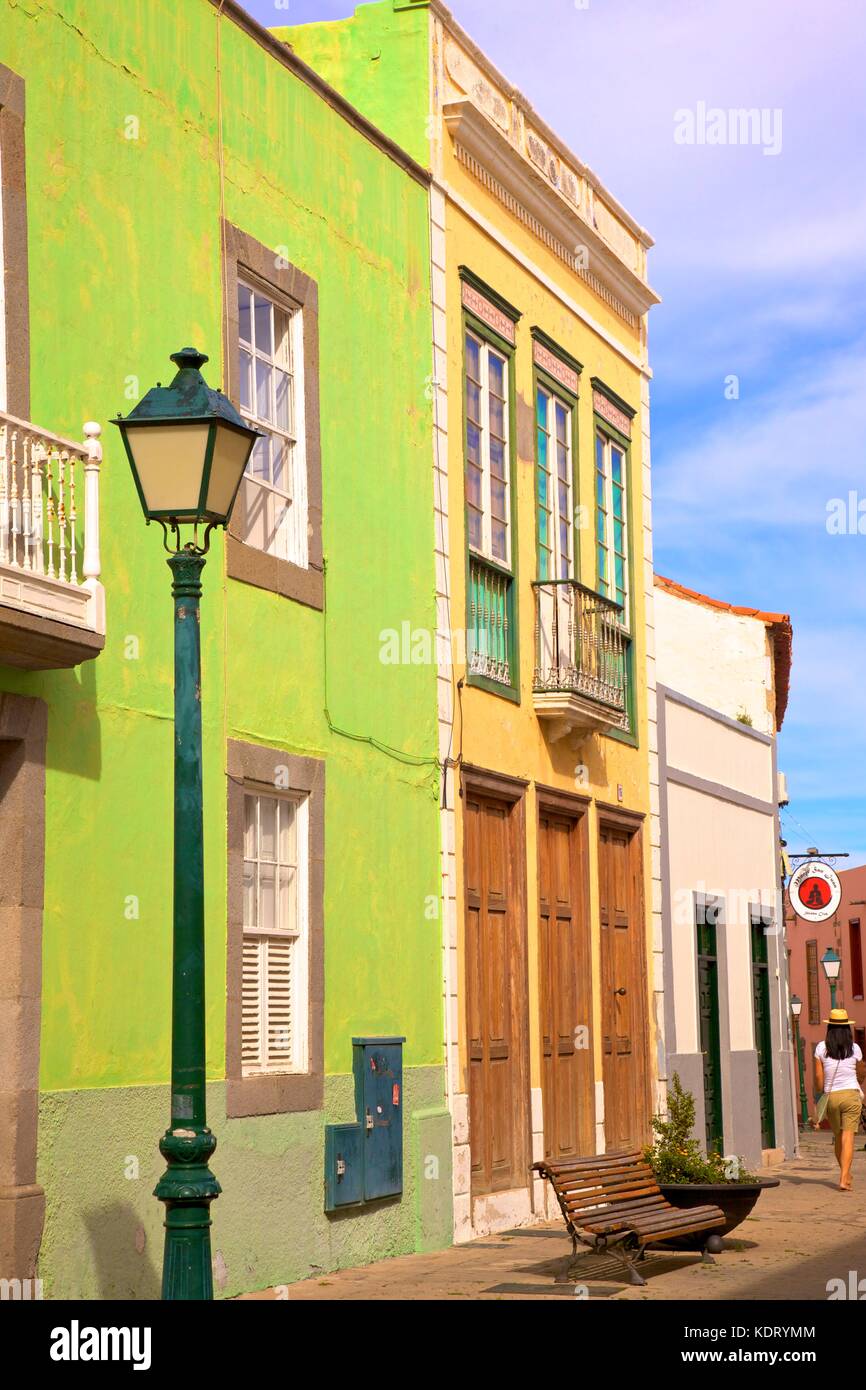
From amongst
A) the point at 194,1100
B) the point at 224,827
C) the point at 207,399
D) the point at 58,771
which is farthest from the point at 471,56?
the point at 194,1100

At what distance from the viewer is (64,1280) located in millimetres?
9547

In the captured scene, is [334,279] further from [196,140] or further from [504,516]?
[504,516]

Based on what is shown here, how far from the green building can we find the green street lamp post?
1.58 meters

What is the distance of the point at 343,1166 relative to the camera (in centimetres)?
1256

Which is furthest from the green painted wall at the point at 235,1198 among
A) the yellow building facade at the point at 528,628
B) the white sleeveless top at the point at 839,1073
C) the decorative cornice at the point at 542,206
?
the decorative cornice at the point at 542,206

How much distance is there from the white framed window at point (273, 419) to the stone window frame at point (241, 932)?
4.41 ft

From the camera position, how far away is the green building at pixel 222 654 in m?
9.66

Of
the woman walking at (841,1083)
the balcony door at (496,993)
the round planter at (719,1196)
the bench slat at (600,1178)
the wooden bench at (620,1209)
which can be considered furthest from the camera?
the woman walking at (841,1083)

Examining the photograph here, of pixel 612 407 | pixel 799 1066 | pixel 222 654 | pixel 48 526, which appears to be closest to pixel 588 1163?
pixel 222 654

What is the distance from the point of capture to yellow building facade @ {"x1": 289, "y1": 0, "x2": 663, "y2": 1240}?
1524 cm

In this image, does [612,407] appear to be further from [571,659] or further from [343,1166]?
[343,1166]

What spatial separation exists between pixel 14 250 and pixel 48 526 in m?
1.39

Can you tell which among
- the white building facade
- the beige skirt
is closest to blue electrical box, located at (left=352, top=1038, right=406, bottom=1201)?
the white building facade

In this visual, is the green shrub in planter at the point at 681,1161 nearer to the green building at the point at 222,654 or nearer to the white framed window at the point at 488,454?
the green building at the point at 222,654
